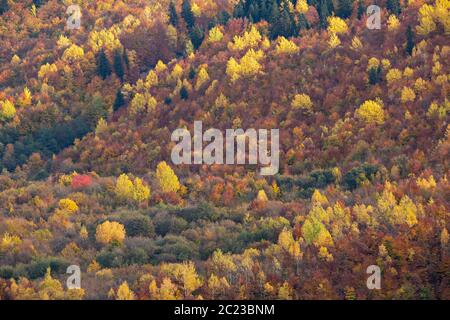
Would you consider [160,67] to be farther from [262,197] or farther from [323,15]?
[262,197]

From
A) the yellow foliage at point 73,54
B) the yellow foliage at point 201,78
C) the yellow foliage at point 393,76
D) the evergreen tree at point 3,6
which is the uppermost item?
the evergreen tree at point 3,6

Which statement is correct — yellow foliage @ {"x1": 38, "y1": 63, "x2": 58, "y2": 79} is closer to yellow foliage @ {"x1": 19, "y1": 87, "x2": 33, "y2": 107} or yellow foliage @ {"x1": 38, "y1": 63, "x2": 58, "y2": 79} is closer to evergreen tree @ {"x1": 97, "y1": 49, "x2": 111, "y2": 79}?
yellow foliage @ {"x1": 19, "y1": 87, "x2": 33, "y2": 107}

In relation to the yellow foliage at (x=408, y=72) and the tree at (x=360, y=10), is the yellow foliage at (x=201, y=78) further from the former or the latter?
the yellow foliage at (x=408, y=72)

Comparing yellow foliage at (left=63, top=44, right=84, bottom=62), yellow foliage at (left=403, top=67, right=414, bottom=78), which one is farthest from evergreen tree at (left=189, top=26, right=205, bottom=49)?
yellow foliage at (left=403, top=67, right=414, bottom=78)

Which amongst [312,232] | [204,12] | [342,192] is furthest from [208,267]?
[204,12]

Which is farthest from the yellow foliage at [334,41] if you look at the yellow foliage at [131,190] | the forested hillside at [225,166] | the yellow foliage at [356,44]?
the yellow foliage at [131,190]

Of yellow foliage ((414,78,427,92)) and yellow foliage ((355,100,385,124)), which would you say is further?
yellow foliage ((414,78,427,92))
